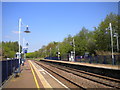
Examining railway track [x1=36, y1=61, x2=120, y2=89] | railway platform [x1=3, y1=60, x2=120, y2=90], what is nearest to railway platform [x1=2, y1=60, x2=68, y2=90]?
railway platform [x1=3, y1=60, x2=120, y2=90]

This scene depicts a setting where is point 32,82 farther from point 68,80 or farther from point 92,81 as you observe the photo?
point 92,81

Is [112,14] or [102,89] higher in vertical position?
[112,14]

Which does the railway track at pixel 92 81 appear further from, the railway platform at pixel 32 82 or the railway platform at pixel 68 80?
the railway platform at pixel 32 82

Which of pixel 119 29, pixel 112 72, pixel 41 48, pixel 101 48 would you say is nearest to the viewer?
pixel 112 72

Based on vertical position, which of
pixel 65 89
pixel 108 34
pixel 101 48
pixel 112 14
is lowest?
pixel 65 89

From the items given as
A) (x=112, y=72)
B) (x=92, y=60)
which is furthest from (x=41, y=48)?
(x=112, y=72)

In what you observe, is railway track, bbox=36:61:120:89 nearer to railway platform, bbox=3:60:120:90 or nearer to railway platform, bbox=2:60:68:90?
railway platform, bbox=3:60:120:90

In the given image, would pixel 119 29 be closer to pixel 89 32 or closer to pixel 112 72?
pixel 112 72

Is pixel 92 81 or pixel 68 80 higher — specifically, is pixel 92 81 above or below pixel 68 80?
above

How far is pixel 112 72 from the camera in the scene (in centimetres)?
1911

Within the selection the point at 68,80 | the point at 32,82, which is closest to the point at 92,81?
the point at 68,80

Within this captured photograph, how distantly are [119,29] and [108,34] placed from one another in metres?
3.91

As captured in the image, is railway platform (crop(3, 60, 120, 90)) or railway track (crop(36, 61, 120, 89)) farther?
railway platform (crop(3, 60, 120, 90))

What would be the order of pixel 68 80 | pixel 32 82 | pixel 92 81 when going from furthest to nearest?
pixel 68 80
pixel 92 81
pixel 32 82
